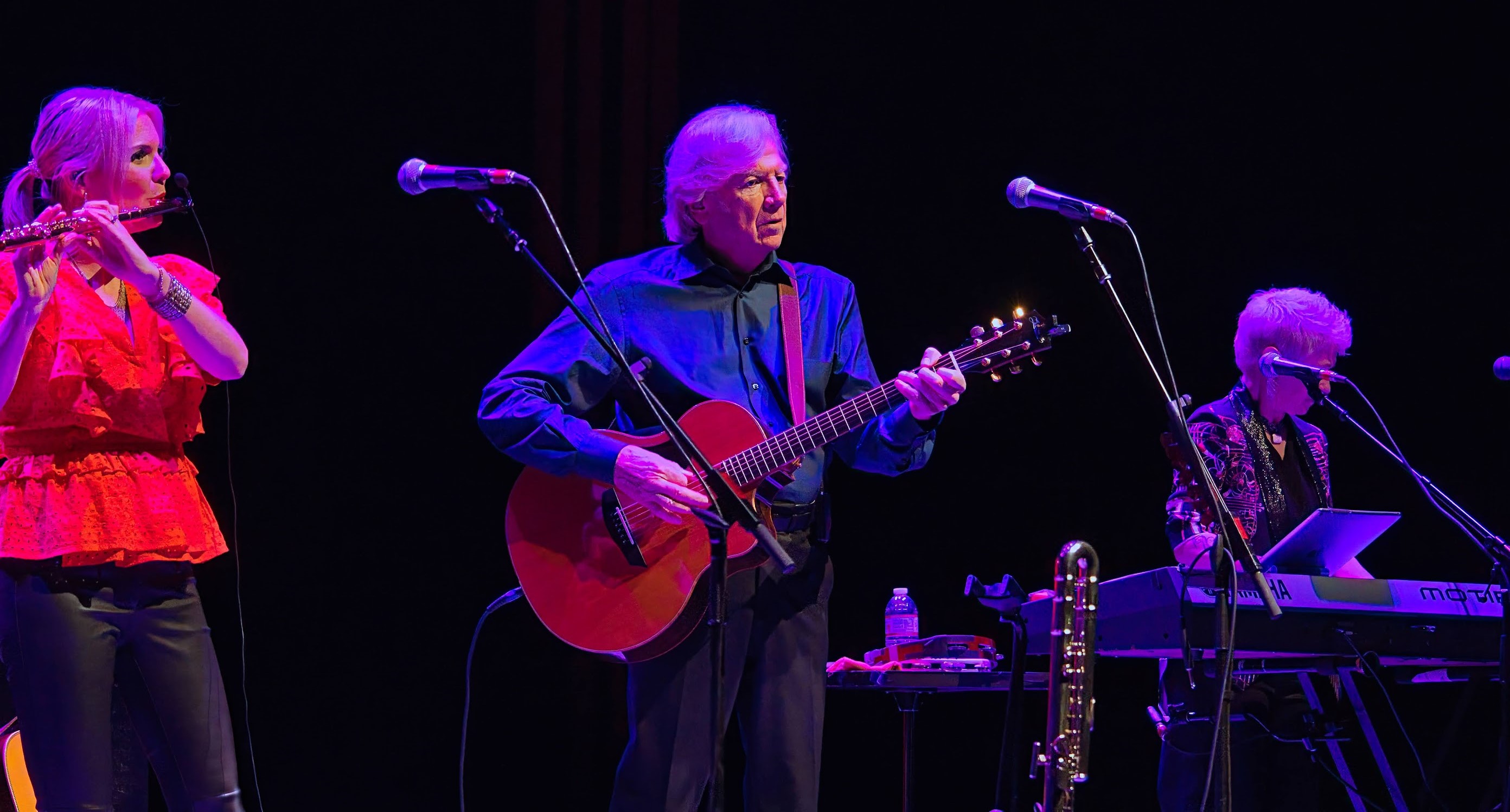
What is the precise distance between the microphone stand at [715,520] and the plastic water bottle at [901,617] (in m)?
1.89

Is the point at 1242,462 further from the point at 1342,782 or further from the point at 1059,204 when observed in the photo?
the point at 1059,204

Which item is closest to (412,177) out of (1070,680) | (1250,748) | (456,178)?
(456,178)

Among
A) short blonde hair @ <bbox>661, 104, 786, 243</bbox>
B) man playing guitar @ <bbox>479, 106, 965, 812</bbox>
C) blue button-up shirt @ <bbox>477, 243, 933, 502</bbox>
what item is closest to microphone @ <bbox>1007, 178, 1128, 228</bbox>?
man playing guitar @ <bbox>479, 106, 965, 812</bbox>

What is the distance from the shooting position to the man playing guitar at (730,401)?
8.70 feet

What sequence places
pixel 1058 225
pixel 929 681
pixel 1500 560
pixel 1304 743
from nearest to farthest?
pixel 1500 560 < pixel 929 681 < pixel 1304 743 < pixel 1058 225

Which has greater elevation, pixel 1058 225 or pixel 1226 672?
pixel 1058 225

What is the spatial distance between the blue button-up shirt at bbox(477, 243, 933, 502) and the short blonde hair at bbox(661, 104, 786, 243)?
12cm

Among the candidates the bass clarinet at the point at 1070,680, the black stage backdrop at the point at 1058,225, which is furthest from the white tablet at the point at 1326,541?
the black stage backdrop at the point at 1058,225

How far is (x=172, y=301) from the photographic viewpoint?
8.36ft

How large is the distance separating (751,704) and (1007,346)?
3.00 feet

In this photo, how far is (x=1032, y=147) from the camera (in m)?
4.99

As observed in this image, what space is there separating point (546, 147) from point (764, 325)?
1.71m

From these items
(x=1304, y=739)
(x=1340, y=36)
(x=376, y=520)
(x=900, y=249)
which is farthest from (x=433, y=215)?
(x=1340, y=36)

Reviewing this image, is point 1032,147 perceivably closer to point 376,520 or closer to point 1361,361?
point 1361,361
